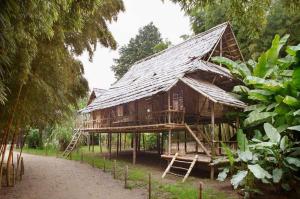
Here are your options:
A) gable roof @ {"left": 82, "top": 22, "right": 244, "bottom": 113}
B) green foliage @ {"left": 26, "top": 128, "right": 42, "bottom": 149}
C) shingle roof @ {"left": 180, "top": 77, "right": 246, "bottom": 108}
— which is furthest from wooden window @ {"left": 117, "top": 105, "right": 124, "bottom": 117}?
green foliage @ {"left": 26, "top": 128, "right": 42, "bottom": 149}

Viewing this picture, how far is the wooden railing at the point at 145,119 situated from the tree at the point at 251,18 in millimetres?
5111

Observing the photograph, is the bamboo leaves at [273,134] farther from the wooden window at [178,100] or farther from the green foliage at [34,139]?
the green foliage at [34,139]

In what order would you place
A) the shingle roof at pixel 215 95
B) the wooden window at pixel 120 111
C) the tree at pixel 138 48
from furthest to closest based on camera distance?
1. the tree at pixel 138 48
2. the wooden window at pixel 120 111
3. the shingle roof at pixel 215 95

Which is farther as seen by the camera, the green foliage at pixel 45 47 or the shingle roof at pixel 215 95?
the shingle roof at pixel 215 95

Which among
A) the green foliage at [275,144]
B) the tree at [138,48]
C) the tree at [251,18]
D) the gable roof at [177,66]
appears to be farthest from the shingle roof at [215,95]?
the tree at [138,48]

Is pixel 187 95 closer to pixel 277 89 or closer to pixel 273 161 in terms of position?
pixel 277 89

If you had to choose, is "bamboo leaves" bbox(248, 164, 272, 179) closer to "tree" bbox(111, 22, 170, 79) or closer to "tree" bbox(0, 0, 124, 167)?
"tree" bbox(0, 0, 124, 167)

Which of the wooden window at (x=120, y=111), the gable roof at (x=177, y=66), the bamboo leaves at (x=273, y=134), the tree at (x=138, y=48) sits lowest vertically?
the bamboo leaves at (x=273, y=134)

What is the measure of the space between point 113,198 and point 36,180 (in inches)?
181

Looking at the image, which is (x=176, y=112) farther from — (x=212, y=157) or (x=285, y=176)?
(x=285, y=176)

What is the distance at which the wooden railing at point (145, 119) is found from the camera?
1513cm

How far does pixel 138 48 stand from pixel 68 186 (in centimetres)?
2876

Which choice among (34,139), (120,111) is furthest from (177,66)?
(34,139)

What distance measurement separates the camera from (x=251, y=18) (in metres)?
6.07
